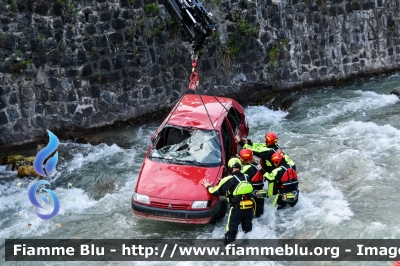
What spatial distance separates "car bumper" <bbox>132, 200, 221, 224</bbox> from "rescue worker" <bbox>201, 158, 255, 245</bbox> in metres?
0.36

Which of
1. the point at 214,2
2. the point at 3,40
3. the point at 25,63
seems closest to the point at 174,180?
the point at 25,63

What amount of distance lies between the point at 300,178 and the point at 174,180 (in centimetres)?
316

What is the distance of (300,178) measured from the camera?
11430 millimetres

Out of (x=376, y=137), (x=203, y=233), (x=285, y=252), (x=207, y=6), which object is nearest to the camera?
(x=285, y=252)

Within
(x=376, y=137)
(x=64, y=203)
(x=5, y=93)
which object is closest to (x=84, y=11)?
(x=5, y=93)

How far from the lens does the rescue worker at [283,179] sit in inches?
381

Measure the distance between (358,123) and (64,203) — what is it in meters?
7.42

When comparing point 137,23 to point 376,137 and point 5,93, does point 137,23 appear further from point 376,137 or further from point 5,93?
point 376,137

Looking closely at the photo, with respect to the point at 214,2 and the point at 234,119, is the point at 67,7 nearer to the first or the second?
the point at 214,2

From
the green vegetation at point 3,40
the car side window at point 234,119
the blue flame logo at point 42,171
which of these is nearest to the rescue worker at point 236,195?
the car side window at point 234,119

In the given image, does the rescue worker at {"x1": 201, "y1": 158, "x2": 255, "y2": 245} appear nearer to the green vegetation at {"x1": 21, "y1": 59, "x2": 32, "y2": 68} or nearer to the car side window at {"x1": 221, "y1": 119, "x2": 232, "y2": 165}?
the car side window at {"x1": 221, "y1": 119, "x2": 232, "y2": 165}

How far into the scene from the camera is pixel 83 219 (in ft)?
34.2

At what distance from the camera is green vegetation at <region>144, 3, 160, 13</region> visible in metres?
14.1

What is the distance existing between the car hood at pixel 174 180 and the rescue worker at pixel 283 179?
976 mm
